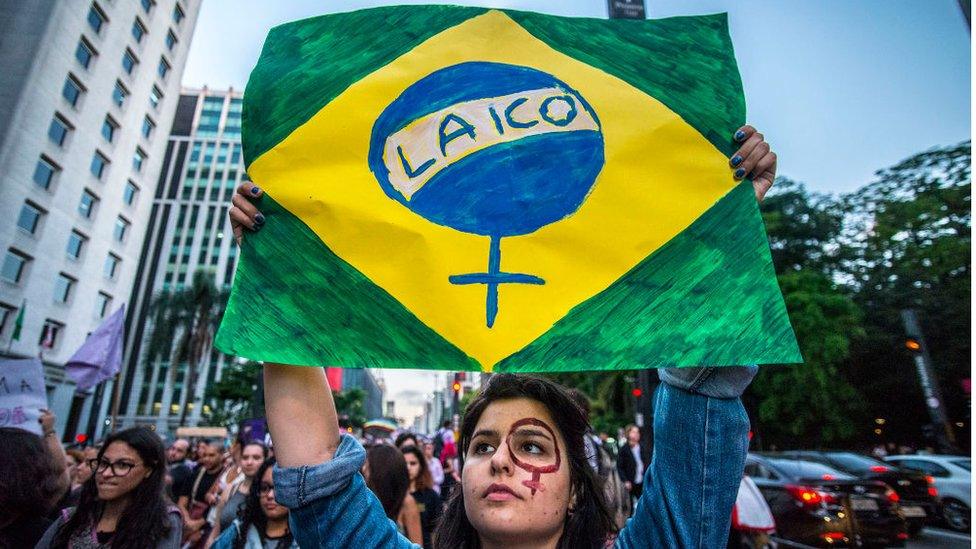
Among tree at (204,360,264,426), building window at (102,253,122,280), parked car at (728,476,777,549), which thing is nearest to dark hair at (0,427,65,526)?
parked car at (728,476,777,549)

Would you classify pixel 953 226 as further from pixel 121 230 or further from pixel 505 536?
pixel 121 230

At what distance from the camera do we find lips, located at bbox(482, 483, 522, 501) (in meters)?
1.28

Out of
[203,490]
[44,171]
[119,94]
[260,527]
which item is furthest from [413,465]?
[119,94]

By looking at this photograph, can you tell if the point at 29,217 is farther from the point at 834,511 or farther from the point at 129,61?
the point at 834,511

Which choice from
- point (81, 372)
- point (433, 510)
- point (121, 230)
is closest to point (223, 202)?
point (121, 230)

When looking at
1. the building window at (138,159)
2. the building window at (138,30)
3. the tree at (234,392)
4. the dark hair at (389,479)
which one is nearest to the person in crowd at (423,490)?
the dark hair at (389,479)

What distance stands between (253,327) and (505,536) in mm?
764

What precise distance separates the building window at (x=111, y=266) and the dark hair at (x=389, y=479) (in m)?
33.6

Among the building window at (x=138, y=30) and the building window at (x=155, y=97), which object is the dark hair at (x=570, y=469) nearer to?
the building window at (x=138, y=30)

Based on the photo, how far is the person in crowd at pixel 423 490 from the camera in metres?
5.39

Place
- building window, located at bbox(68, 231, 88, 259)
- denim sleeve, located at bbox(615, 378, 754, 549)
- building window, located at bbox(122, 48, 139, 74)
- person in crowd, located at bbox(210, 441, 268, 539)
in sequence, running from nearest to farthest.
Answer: denim sleeve, located at bbox(615, 378, 754, 549) → person in crowd, located at bbox(210, 441, 268, 539) → building window, located at bbox(68, 231, 88, 259) → building window, located at bbox(122, 48, 139, 74)

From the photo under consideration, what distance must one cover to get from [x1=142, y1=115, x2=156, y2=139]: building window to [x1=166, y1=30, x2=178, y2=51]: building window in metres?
4.99

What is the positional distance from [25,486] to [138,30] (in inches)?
1434

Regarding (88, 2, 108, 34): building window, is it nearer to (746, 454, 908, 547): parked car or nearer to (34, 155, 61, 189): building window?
(34, 155, 61, 189): building window
